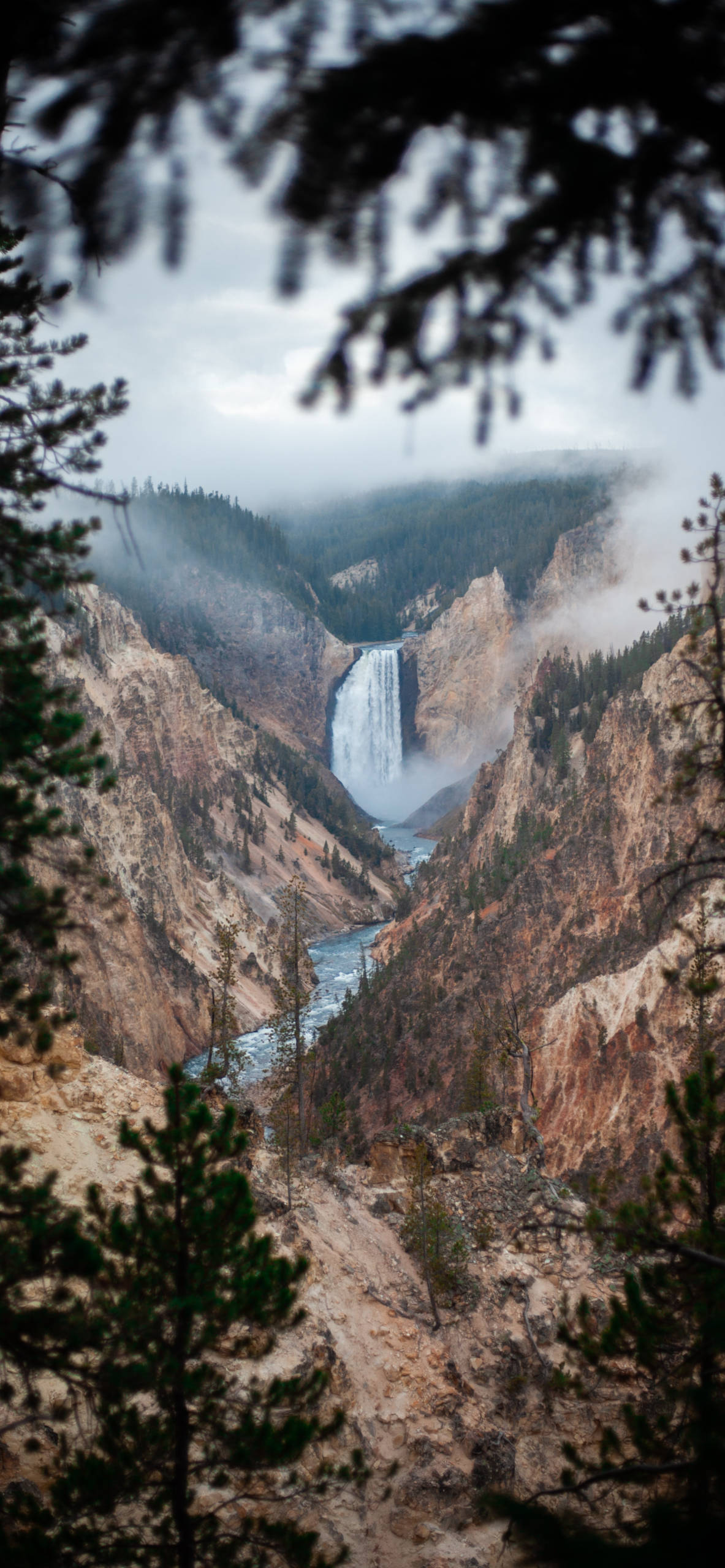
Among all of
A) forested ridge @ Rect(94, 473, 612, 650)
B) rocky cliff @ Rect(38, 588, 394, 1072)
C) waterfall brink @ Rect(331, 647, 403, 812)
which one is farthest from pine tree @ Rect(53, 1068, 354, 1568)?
waterfall brink @ Rect(331, 647, 403, 812)

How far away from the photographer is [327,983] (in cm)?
5834

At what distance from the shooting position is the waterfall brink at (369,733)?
12612 cm

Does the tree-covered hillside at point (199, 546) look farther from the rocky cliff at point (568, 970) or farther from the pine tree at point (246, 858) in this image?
the rocky cliff at point (568, 970)

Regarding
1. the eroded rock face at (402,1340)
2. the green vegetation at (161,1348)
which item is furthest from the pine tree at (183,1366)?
the eroded rock face at (402,1340)

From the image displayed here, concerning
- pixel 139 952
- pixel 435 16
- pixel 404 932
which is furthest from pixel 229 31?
pixel 404 932

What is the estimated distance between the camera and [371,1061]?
1547 inches

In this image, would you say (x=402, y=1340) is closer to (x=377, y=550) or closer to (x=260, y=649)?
(x=260, y=649)

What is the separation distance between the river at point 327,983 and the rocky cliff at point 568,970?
11.0ft

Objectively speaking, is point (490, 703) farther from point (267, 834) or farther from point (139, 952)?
point (139, 952)

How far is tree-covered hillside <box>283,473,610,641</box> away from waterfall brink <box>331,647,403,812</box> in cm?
2409

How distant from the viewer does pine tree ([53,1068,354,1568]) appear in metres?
5.54

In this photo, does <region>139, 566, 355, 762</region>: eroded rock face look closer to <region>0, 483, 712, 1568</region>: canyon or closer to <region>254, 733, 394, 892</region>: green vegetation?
<region>0, 483, 712, 1568</region>: canyon

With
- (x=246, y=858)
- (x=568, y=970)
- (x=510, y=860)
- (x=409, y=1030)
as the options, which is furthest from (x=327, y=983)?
(x=568, y=970)

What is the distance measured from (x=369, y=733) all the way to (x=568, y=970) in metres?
92.7
